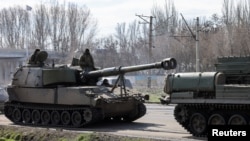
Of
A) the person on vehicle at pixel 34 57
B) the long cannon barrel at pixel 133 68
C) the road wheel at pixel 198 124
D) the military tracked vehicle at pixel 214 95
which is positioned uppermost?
the person on vehicle at pixel 34 57

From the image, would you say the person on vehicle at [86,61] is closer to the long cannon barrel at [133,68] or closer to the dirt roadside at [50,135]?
the long cannon barrel at [133,68]

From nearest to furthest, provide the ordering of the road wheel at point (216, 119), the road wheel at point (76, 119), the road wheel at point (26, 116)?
the road wheel at point (216, 119), the road wheel at point (76, 119), the road wheel at point (26, 116)

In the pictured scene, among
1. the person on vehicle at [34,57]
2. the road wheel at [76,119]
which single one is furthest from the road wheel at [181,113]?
the person on vehicle at [34,57]

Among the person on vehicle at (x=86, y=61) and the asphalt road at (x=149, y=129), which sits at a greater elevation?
the person on vehicle at (x=86, y=61)

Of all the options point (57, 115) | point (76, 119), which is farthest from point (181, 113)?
point (57, 115)

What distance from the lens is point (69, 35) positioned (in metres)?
75.9

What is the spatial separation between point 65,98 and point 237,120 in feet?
21.8

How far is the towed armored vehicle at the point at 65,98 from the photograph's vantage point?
1783cm

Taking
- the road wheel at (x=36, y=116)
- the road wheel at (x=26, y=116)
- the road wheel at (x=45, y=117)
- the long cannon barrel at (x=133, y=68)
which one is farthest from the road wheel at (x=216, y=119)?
the road wheel at (x=26, y=116)

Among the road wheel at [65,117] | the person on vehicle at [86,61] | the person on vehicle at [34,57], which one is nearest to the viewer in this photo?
the road wheel at [65,117]

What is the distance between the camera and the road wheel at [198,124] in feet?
47.6

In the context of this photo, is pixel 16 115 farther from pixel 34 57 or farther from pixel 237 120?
pixel 237 120

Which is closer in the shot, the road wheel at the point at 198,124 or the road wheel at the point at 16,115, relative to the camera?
the road wheel at the point at 198,124

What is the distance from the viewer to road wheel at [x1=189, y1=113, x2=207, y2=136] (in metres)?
14.5
